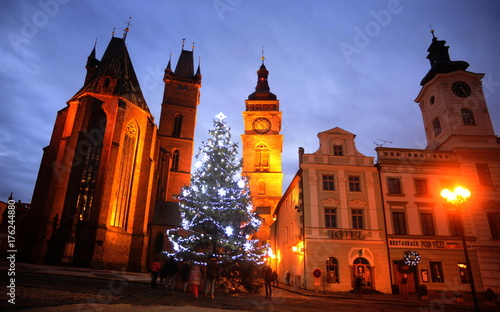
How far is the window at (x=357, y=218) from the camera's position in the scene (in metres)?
22.8

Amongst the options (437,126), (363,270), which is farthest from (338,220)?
(437,126)

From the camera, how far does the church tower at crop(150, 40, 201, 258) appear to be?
3905cm

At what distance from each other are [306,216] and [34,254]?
20.0 metres

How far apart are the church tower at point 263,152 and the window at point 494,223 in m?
30.8

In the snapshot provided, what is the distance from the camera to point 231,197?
17.6 meters

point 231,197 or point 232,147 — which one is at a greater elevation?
point 232,147

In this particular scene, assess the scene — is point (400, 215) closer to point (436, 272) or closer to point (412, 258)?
point (412, 258)

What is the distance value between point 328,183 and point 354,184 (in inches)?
78.5

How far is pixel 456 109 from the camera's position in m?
27.8

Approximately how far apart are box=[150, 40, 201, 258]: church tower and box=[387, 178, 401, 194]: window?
2223 cm

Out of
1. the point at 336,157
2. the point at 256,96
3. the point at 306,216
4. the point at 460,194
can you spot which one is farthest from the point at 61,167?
the point at 256,96

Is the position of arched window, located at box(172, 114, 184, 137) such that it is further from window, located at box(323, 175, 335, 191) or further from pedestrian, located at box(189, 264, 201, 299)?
pedestrian, located at box(189, 264, 201, 299)

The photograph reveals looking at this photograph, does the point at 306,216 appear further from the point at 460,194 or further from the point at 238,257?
the point at 460,194

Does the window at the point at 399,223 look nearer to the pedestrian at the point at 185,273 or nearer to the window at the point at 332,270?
the window at the point at 332,270
